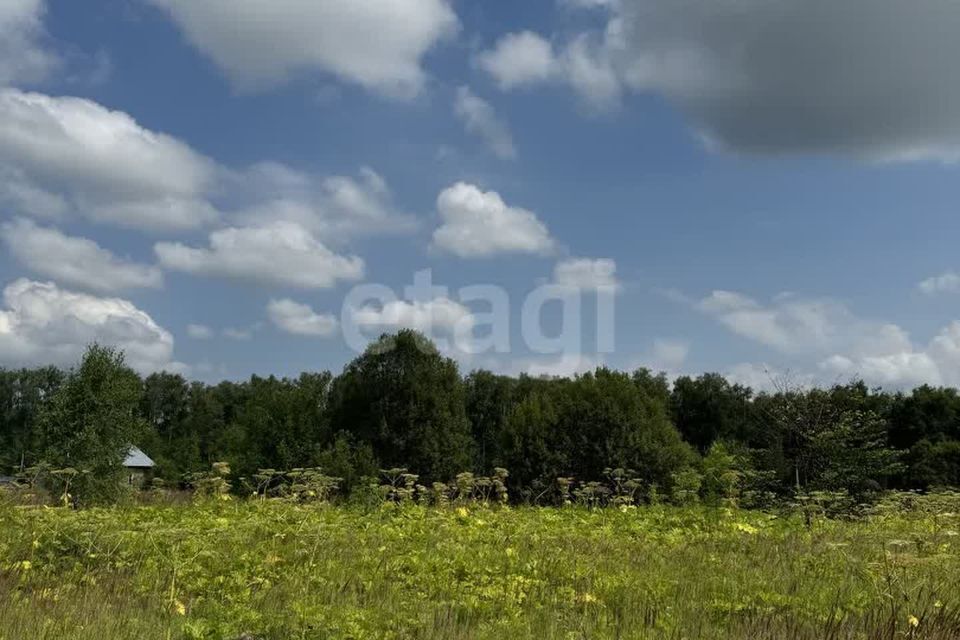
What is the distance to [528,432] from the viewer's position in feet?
137

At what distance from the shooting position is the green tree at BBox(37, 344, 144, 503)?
24.8 metres

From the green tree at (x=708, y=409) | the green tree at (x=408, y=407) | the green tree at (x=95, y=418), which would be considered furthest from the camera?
the green tree at (x=708, y=409)

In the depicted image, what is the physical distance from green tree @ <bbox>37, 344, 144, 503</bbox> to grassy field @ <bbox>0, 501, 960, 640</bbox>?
54.4 feet

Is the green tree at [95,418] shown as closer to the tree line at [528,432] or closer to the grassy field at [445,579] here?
the tree line at [528,432]

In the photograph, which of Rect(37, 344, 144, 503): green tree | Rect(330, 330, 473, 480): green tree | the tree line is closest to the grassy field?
the tree line

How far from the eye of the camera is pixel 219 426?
281 feet

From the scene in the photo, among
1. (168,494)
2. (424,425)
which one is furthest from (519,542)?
(424,425)

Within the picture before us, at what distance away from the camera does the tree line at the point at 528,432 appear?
18.6 metres

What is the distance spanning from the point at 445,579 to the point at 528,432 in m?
35.5

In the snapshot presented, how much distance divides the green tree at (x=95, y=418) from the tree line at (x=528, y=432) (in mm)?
46

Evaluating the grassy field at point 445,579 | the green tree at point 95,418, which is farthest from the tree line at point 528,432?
the grassy field at point 445,579

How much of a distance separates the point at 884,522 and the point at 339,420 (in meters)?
37.0

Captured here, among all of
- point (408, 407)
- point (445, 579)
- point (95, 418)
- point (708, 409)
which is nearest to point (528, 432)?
point (408, 407)

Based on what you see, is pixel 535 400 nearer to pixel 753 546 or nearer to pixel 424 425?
pixel 424 425
